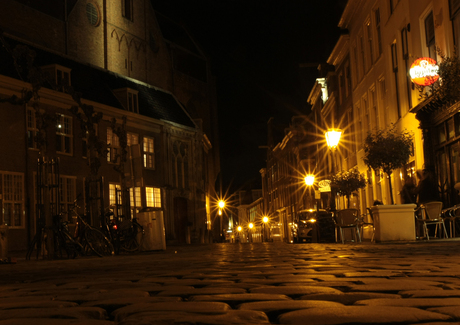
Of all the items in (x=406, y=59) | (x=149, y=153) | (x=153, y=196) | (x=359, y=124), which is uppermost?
(x=406, y=59)

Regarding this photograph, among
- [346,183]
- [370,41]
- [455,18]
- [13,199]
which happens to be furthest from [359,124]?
[13,199]

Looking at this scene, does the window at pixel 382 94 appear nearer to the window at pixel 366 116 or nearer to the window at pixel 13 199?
the window at pixel 366 116

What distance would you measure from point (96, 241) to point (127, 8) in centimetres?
2881

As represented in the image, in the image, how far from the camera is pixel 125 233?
17.3 meters

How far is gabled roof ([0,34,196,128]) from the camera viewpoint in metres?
27.5

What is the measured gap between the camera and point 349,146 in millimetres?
31844

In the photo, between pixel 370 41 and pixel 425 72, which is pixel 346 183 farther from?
pixel 425 72

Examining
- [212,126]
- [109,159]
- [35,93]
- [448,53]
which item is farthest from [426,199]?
[212,126]

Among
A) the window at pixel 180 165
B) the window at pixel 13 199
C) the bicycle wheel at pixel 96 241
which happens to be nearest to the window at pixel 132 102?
the window at pixel 180 165

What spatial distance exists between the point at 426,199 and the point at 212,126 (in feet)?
138

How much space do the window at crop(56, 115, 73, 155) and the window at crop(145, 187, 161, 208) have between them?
6.87 m

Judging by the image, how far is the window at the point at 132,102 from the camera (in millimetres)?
34062

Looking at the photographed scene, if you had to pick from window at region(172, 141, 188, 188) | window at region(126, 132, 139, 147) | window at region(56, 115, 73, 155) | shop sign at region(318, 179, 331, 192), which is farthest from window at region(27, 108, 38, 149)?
window at region(172, 141, 188, 188)

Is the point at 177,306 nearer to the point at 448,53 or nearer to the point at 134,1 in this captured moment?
the point at 448,53
